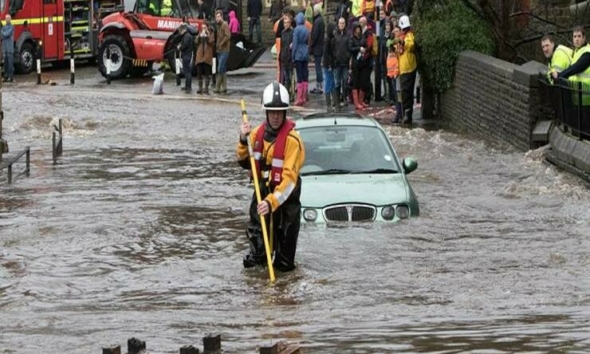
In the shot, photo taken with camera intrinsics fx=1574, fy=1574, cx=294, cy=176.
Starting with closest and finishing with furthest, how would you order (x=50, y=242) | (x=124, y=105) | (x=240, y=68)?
(x=50, y=242) < (x=124, y=105) < (x=240, y=68)

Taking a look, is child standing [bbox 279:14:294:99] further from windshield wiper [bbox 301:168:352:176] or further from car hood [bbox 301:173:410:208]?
car hood [bbox 301:173:410:208]

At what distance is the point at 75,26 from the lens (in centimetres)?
4325

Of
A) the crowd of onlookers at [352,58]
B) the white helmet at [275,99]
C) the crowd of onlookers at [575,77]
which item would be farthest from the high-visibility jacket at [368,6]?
the white helmet at [275,99]

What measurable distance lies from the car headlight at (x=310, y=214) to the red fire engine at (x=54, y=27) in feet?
81.1

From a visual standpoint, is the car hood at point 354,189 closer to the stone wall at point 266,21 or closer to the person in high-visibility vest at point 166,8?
the person in high-visibility vest at point 166,8

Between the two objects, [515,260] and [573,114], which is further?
[573,114]

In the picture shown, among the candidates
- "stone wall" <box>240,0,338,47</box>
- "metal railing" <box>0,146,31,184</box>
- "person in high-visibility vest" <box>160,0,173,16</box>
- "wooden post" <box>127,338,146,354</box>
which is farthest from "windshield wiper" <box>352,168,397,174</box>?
"stone wall" <box>240,0,338,47</box>

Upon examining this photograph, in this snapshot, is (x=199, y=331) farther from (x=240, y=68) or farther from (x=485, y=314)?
(x=240, y=68)

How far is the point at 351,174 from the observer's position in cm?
1666

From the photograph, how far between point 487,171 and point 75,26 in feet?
76.6

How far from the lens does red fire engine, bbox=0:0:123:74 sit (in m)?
40.7

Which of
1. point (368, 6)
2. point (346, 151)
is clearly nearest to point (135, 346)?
point (346, 151)

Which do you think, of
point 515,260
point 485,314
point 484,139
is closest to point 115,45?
point 484,139

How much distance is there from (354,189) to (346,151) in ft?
3.26
